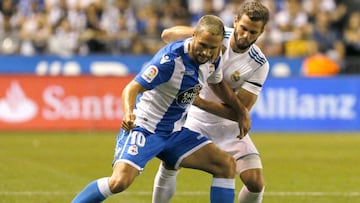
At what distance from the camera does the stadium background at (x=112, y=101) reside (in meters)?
13.0

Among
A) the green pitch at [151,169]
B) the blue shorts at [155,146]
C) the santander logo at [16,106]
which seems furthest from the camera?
the santander logo at [16,106]

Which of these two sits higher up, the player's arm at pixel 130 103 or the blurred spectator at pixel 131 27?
the player's arm at pixel 130 103

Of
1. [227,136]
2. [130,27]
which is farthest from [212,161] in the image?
[130,27]

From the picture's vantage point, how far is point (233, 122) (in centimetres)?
918

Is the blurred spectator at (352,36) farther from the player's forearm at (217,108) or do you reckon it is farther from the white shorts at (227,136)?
the player's forearm at (217,108)

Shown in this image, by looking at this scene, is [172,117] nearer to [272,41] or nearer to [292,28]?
[272,41]

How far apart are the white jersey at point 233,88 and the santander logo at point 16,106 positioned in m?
10.9

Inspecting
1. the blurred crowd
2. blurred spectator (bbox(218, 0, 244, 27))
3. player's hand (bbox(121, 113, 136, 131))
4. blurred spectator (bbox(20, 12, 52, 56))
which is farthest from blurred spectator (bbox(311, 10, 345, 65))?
player's hand (bbox(121, 113, 136, 131))

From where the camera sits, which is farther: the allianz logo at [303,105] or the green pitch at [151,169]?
the allianz logo at [303,105]

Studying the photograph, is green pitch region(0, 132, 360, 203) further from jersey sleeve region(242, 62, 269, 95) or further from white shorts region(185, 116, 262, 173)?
jersey sleeve region(242, 62, 269, 95)

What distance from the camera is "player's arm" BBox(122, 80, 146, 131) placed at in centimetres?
750

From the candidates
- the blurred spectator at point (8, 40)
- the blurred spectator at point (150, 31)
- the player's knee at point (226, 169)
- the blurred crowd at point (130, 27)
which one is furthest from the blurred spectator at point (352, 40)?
the player's knee at point (226, 169)

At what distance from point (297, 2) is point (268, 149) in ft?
27.5

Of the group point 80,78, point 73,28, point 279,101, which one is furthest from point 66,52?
point 279,101
